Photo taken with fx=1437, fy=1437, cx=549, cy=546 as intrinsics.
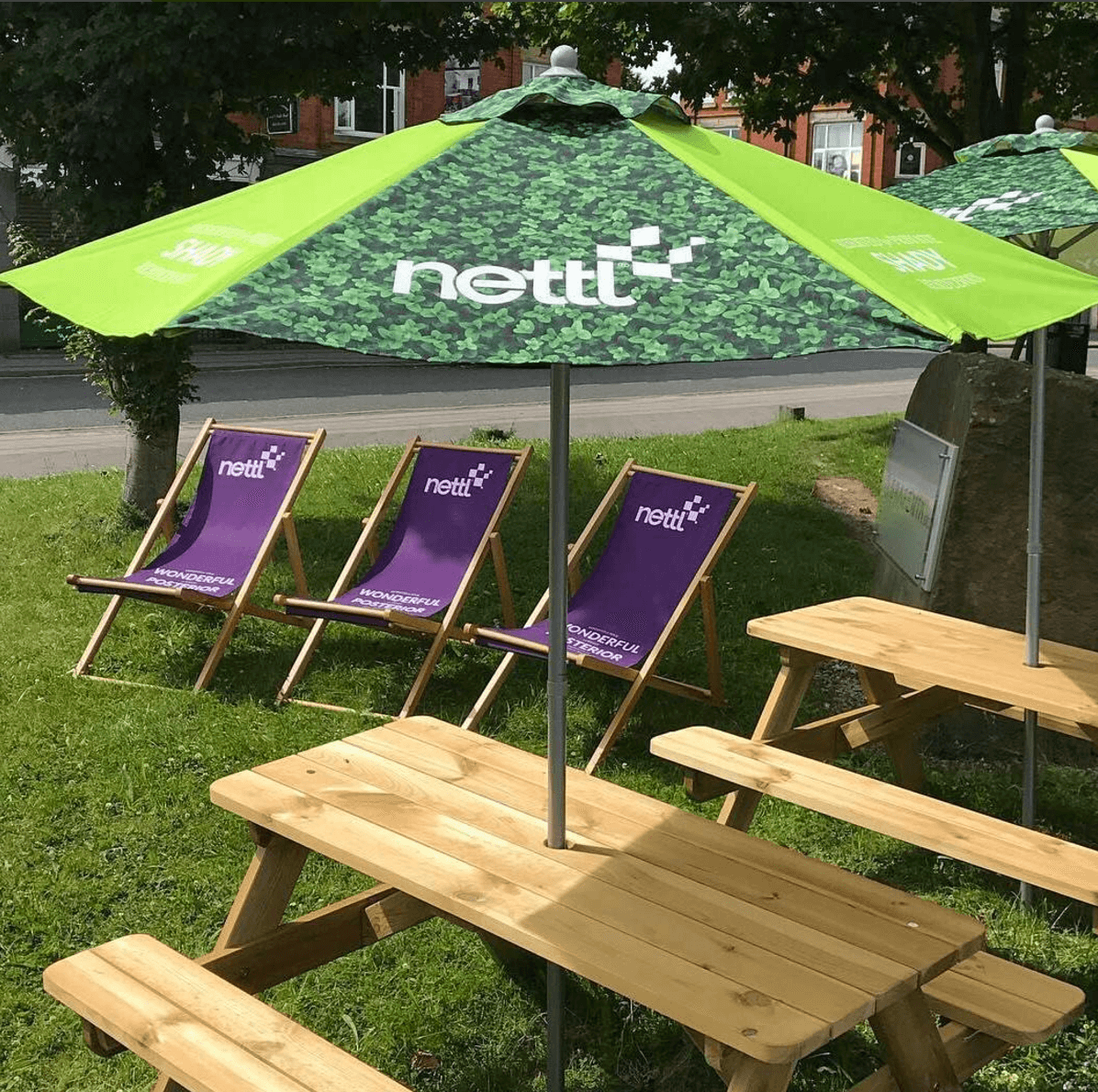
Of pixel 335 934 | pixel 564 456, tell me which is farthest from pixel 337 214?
pixel 335 934

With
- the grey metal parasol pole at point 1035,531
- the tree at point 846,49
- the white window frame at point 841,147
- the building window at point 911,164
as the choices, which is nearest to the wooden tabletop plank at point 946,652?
the grey metal parasol pole at point 1035,531

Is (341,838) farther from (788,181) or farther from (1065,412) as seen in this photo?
(1065,412)

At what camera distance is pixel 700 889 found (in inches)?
117

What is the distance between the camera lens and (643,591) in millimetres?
5992

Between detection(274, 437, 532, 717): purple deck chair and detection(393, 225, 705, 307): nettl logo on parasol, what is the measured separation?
11.8 feet

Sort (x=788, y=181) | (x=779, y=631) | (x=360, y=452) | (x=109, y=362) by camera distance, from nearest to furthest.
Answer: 1. (x=788, y=181)
2. (x=779, y=631)
3. (x=109, y=362)
4. (x=360, y=452)

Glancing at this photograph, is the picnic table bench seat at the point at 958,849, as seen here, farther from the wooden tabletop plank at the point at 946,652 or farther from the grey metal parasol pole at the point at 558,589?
the grey metal parasol pole at the point at 558,589

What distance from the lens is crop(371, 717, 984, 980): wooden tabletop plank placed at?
2812 mm

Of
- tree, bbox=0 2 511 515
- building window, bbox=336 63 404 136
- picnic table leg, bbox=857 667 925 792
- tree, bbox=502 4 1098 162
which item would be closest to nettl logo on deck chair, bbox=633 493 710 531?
picnic table leg, bbox=857 667 925 792

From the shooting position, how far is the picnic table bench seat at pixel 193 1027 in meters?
2.59

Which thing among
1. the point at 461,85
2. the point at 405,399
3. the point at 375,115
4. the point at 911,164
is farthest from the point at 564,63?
the point at 911,164

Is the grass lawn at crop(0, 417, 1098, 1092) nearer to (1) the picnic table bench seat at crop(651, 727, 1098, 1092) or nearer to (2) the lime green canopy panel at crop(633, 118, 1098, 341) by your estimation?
(1) the picnic table bench seat at crop(651, 727, 1098, 1092)

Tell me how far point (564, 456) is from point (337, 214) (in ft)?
2.62

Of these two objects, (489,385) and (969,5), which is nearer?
(969,5)
